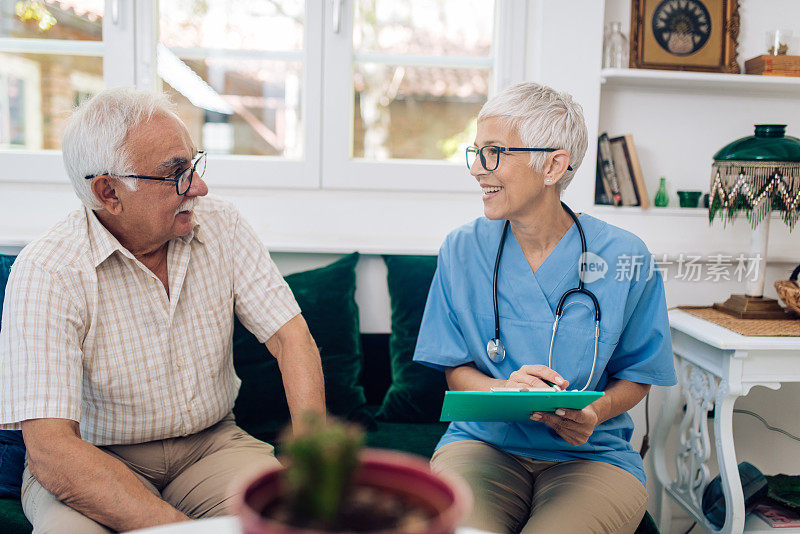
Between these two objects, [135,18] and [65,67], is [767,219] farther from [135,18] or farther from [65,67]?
[65,67]

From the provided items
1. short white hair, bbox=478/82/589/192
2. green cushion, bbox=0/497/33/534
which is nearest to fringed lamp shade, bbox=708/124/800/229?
short white hair, bbox=478/82/589/192

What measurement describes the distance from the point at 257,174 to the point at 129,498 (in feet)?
4.36

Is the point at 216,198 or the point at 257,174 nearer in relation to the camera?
the point at 216,198

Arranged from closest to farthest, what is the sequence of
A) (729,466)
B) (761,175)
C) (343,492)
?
(343,492) < (729,466) < (761,175)

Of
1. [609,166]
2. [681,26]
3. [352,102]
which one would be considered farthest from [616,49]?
[352,102]

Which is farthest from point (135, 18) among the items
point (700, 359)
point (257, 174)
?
point (700, 359)

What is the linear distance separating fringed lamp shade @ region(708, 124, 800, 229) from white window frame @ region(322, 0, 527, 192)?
0.72 meters

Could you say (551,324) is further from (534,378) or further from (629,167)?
(629,167)

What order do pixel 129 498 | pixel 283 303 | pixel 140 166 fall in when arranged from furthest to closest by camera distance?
pixel 283 303 → pixel 140 166 → pixel 129 498

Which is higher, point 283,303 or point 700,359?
point 283,303

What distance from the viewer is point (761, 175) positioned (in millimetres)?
1843

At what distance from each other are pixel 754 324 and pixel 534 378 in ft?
3.06

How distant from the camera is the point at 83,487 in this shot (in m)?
1.07

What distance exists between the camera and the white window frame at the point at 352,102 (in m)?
2.18
